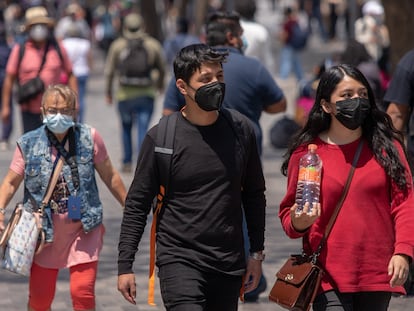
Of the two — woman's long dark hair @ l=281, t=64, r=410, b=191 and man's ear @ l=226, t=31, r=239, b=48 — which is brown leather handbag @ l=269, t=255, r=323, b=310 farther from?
man's ear @ l=226, t=31, r=239, b=48

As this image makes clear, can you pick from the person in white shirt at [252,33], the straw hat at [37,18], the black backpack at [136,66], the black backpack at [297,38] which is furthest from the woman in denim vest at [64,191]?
the black backpack at [297,38]

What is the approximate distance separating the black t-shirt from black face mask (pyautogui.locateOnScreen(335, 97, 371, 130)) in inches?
18.0

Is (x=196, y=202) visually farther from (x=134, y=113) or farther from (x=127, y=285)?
(x=134, y=113)

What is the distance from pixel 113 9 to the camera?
39438mm

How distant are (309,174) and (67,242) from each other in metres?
1.93

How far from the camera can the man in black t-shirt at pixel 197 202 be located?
17.6 ft

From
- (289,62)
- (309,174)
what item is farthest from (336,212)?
(289,62)

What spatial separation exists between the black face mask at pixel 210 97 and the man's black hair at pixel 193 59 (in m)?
0.11

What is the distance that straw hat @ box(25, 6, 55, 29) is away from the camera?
1171 cm

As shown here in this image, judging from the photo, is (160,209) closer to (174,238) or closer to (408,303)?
(174,238)

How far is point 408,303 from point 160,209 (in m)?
3.07

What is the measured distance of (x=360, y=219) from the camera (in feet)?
17.3

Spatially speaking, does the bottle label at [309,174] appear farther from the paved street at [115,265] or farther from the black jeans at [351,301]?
the paved street at [115,265]

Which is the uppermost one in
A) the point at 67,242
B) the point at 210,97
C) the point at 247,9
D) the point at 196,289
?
the point at 247,9
